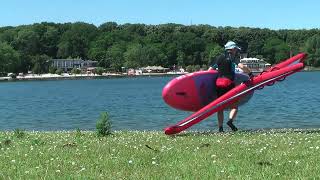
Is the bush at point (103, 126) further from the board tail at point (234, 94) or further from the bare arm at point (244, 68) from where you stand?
the bare arm at point (244, 68)

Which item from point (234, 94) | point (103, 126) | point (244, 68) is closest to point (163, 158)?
point (103, 126)

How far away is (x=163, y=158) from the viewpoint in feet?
32.2

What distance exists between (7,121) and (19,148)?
26.7m

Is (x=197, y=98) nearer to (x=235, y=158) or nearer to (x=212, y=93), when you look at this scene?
(x=212, y=93)

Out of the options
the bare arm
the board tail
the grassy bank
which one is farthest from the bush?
the bare arm

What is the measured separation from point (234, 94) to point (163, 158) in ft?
20.1

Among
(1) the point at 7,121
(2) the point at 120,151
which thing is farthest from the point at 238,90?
(1) the point at 7,121

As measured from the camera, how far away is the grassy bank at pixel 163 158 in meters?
8.30

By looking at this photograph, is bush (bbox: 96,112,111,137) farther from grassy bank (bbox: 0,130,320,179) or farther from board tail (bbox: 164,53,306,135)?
board tail (bbox: 164,53,306,135)

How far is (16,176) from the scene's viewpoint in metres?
8.25

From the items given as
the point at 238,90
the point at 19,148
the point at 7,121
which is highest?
the point at 238,90

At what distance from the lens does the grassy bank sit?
27.2 ft

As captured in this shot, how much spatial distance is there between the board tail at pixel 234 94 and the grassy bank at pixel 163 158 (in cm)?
186

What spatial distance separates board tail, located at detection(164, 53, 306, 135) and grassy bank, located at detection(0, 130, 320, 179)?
186cm
